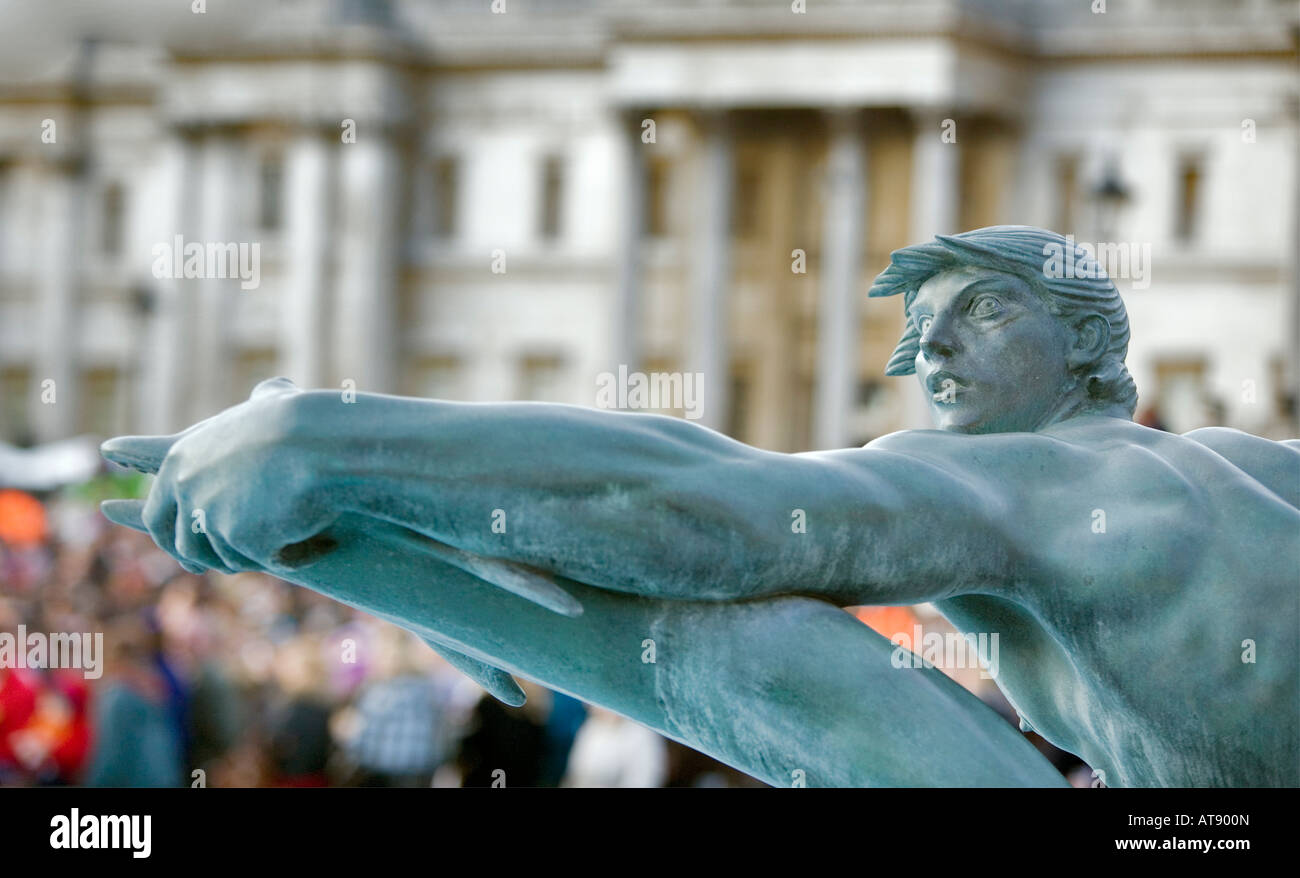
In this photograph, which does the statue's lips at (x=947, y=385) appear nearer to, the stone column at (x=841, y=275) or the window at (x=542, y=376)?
the stone column at (x=841, y=275)

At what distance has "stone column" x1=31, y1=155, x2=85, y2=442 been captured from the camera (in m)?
50.6

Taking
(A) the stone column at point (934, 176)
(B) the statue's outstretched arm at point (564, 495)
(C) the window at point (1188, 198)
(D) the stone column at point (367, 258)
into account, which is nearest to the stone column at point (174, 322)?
(D) the stone column at point (367, 258)

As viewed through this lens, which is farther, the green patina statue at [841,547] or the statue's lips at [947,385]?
the statue's lips at [947,385]

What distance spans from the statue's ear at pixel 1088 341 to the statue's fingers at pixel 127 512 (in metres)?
0.73

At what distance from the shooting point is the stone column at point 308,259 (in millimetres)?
49031

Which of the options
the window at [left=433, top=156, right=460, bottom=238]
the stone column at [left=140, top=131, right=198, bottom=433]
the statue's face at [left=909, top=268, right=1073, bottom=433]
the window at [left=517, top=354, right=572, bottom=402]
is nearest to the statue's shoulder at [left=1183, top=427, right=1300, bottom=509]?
the statue's face at [left=909, top=268, right=1073, bottom=433]

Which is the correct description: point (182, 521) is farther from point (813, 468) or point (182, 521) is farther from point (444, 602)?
point (813, 468)

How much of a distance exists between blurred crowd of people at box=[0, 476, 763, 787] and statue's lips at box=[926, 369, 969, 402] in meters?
5.36

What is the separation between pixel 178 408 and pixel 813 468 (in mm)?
49067

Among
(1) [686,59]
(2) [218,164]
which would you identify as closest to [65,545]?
(1) [686,59]

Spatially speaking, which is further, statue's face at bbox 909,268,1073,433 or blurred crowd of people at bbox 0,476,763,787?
blurred crowd of people at bbox 0,476,763,787

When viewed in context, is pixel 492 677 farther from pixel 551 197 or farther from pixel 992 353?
pixel 551 197

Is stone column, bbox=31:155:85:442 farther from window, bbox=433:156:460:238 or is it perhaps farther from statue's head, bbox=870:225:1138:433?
statue's head, bbox=870:225:1138:433
